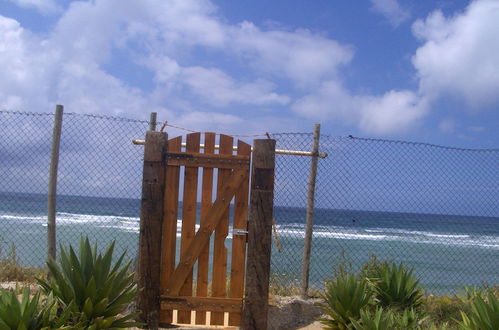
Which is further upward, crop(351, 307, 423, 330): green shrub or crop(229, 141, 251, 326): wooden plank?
crop(229, 141, 251, 326): wooden plank

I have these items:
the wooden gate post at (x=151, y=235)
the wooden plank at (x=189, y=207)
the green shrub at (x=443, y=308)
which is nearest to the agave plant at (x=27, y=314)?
the wooden gate post at (x=151, y=235)

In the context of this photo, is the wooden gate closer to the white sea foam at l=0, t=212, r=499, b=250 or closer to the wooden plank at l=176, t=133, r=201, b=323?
the wooden plank at l=176, t=133, r=201, b=323

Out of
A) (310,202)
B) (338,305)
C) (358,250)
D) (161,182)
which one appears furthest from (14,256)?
(358,250)

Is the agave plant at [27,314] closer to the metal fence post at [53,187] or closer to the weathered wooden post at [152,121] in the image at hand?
the metal fence post at [53,187]

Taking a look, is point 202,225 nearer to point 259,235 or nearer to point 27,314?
point 259,235

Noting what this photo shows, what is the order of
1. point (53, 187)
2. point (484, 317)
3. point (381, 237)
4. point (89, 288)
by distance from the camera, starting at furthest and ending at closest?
point (381, 237)
point (53, 187)
point (89, 288)
point (484, 317)

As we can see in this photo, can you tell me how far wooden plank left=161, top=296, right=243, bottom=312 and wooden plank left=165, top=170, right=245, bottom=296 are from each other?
9 centimetres

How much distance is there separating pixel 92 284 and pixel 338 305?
8.58 feet

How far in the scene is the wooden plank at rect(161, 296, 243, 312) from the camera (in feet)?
20.1

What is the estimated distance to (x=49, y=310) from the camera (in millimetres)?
4398

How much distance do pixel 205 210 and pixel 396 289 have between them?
2.53 meters

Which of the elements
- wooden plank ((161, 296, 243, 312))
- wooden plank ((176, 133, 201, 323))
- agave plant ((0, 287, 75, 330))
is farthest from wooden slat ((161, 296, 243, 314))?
agave plant ((0, 287, 75, 330))

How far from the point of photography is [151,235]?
6.05 meters

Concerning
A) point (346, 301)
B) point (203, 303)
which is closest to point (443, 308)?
point (346, 301)
